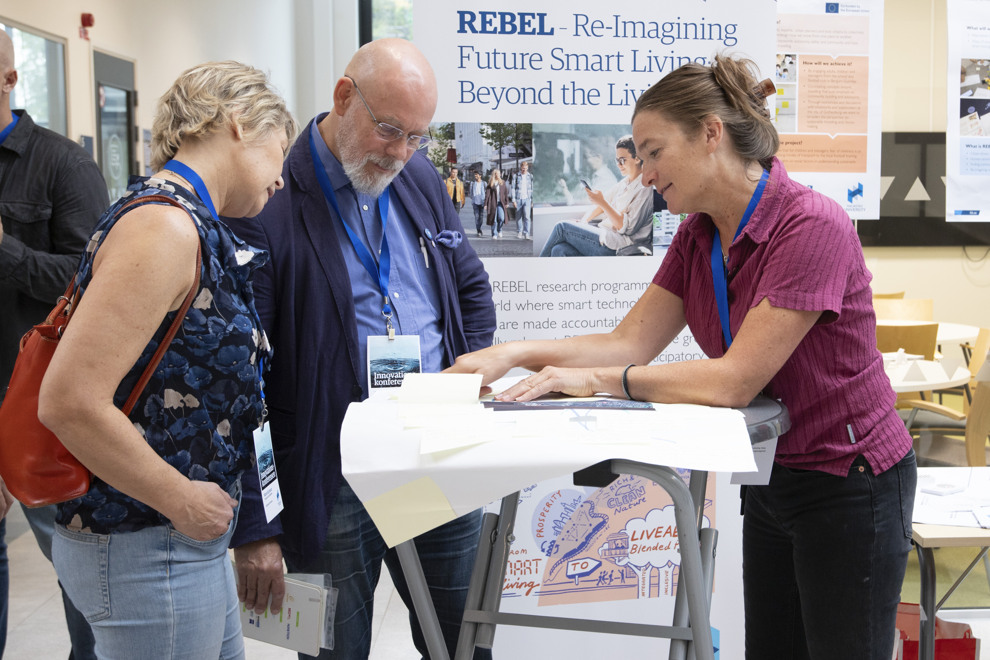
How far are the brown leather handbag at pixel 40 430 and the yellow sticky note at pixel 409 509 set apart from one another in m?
0.35

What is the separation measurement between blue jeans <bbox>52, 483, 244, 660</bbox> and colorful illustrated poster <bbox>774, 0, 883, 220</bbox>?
7.26ft

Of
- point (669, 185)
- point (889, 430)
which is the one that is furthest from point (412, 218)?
point (889, 430)

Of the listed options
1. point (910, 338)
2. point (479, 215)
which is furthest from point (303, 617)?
point (910, 338)

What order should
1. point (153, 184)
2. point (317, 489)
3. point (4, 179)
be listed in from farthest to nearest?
point (4, 179)
point (317, 489)
point (153, 184)

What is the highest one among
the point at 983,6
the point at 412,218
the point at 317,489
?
the point at 983,6

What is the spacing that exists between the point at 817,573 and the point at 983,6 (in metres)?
2.54

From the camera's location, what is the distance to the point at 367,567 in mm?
1640

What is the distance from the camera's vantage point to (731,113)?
55.7 inches

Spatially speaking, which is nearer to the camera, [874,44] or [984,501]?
[984,501]

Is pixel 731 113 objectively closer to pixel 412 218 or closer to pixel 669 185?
pixel 669 185

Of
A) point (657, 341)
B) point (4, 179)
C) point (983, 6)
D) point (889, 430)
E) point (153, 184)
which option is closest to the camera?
point (153, 184)

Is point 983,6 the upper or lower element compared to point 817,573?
upper

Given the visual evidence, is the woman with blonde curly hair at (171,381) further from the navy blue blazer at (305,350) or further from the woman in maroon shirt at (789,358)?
the woman in maroon shirt at (789,358)

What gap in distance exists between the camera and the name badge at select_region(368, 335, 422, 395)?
1553 millimetres
